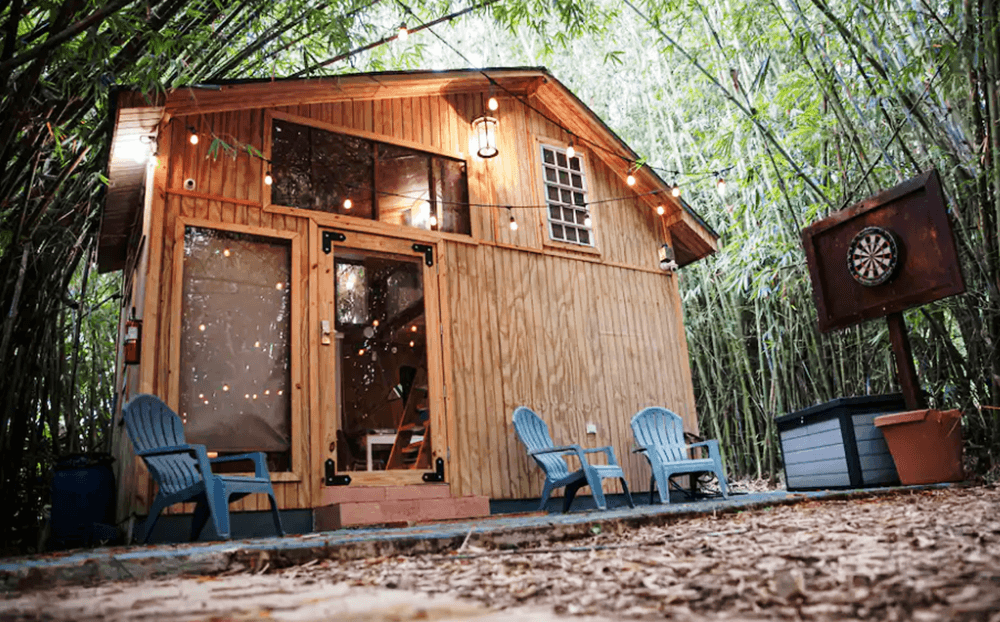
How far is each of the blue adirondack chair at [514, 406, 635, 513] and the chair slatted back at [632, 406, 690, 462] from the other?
0.70 metres

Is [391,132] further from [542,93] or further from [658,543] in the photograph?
[658,543]

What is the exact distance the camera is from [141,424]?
4.10m

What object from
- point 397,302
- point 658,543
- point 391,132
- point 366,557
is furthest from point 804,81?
point 366,557

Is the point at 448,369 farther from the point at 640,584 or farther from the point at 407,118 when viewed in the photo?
the point at 640,584

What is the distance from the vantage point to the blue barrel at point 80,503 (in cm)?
456

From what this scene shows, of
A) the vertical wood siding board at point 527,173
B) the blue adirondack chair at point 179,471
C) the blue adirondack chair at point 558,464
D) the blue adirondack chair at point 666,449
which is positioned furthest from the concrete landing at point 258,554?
the vertical wood siding board at point 527,173

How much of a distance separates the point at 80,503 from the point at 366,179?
10.2 ft

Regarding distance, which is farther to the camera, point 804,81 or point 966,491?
point 804,81

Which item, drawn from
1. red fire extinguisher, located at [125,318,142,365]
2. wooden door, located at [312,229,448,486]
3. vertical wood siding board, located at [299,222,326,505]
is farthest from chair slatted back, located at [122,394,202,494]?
wooden door, located at [312,229,448,486]

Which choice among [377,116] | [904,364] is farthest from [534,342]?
[904,364]

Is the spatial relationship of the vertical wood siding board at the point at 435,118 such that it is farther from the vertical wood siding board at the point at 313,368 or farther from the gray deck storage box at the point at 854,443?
the gray deck storage box at the point at 854,443

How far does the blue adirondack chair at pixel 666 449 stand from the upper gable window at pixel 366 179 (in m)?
2.37

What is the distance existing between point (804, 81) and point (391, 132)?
11.3 feet

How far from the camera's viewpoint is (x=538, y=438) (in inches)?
229
